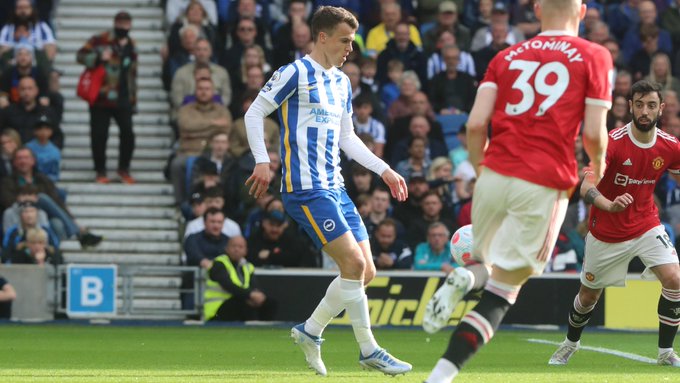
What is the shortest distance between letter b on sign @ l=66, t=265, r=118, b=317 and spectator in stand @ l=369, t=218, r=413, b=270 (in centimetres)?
320

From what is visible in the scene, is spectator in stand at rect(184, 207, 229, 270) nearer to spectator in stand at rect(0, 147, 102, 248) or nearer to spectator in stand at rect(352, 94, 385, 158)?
spectator in stand at rect(0, 147, 102, 248)

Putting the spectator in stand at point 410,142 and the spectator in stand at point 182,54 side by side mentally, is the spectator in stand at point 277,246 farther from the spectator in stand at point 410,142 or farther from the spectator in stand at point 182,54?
the spectator in stand at point 182,54

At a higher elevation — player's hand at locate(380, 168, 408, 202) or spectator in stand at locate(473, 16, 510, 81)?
spectator in stand at locate(473, 16, 510, 81)

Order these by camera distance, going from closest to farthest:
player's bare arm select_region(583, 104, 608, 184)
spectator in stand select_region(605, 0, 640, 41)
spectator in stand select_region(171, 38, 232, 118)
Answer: player's bare arm select_region(583, 104, 608, 184) → spectator in stand select_region(171, 38, 232, 118) → spectator in stand select_region(605, 0, 640, 41)

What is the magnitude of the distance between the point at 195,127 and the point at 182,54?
1.62 meters

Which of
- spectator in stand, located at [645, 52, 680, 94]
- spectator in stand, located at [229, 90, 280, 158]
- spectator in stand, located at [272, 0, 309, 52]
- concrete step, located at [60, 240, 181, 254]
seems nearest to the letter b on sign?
concrete step, located at [60, 240, 181, 254]

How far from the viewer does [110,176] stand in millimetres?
19906

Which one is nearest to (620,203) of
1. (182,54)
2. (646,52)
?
(182,54)

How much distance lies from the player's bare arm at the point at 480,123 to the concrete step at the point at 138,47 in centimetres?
1441

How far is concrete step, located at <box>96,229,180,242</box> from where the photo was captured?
1911cm

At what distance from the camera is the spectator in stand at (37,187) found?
58.3ft

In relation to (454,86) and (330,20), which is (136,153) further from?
(330,20)

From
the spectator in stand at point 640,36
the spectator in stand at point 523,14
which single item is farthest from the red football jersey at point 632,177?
the spectator in stand at point 523,14

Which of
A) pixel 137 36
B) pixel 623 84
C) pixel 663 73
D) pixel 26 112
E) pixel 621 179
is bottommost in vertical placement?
pixel 26 112
